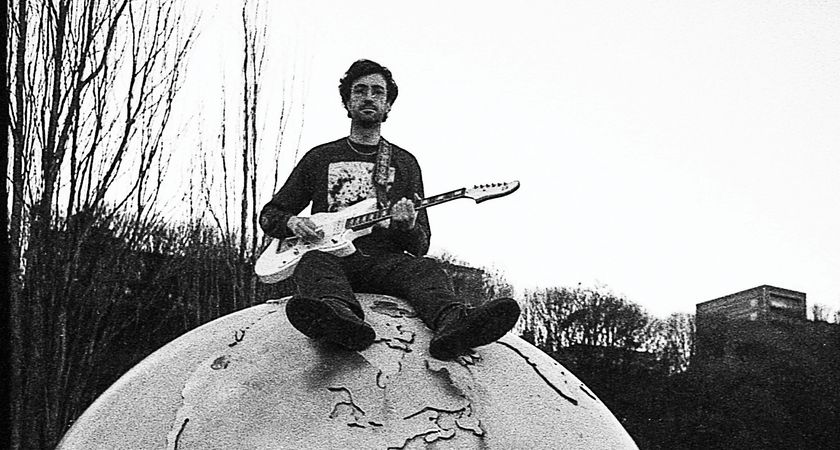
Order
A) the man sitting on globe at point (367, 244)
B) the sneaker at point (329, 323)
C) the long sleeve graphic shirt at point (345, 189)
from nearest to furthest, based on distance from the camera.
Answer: the sneaker at point (329, 323) < the man sitting on globe at point (367, 244) < the long sleeve graphic shirt at point (345, 189)

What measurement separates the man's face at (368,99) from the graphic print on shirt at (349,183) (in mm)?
222

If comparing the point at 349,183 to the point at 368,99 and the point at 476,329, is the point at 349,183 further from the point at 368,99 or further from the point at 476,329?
the point at 476,329

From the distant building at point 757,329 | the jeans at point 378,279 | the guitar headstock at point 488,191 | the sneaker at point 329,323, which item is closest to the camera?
the sneaker at point 329,323

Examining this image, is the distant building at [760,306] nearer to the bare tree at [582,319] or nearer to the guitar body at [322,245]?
the bare tree at [582,319]

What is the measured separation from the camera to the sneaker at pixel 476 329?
11.6ft

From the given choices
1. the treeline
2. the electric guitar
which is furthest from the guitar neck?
the treeline

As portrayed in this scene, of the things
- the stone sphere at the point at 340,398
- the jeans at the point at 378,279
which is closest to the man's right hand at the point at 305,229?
the jeans at the point at 378,279

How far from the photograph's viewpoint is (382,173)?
15.0 feet

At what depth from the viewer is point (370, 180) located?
14.9ft

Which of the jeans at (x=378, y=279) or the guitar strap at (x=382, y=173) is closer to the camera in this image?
the jeans at (x=378, y=279)

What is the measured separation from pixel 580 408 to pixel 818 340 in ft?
Answer: 112

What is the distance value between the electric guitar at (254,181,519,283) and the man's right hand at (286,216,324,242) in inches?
0.7

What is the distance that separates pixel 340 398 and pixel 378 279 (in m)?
1.10

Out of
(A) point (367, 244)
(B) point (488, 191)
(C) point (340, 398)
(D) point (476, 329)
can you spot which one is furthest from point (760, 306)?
(C) point (340, 398)
